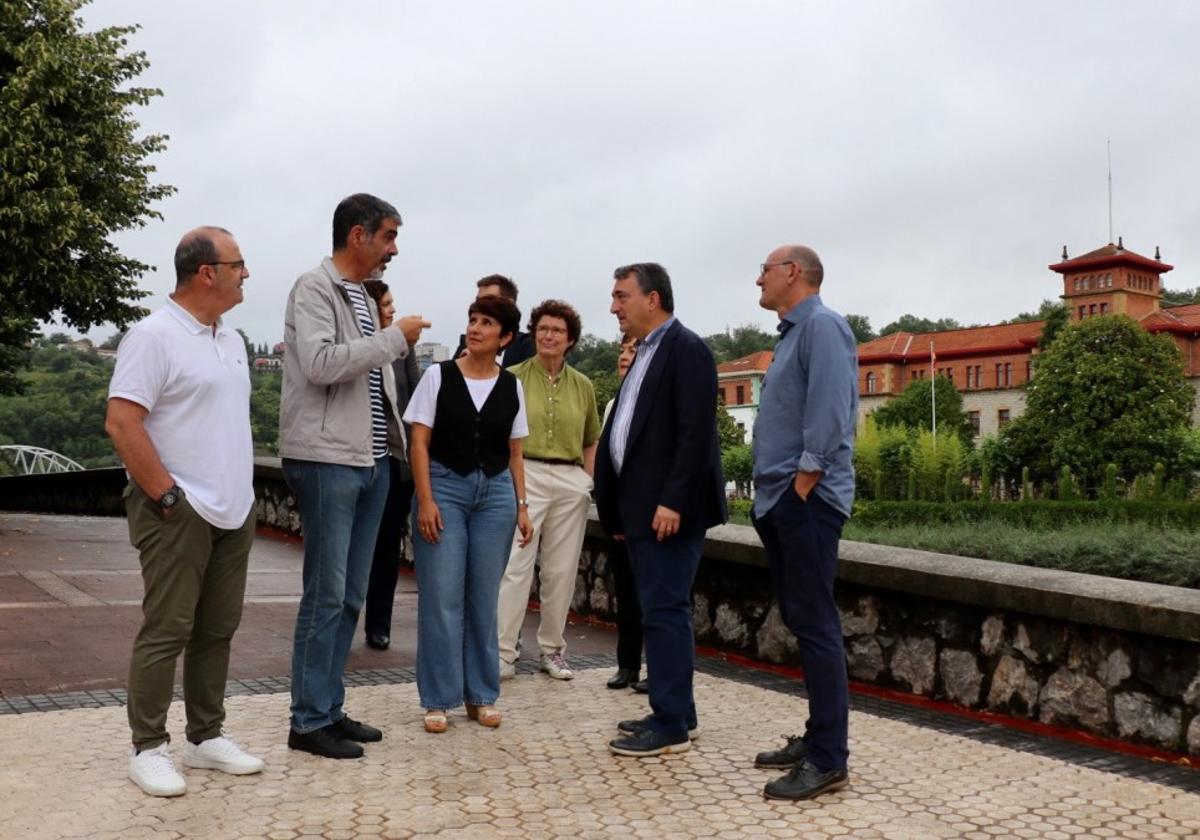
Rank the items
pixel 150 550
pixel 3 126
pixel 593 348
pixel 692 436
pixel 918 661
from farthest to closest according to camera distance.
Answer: pixel 593 348 → pixel 3 126 → pixel 918 661 → pixel 692 436 → pixel 150 550

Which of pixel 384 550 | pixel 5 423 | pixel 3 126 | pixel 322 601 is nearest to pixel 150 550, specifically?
pixel 322 601

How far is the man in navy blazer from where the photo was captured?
4461mm

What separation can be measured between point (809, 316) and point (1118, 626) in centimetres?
183

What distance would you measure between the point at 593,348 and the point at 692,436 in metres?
117

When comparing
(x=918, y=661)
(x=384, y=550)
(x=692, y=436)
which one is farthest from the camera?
(x=384, y=550)

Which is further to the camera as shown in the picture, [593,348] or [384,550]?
[593,348]

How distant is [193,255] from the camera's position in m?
3.84

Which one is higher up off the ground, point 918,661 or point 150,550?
point 150,550

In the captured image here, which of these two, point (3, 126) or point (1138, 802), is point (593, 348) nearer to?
point (3, 126)

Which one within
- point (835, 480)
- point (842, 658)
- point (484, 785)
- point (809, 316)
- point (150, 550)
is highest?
point (809, 316)

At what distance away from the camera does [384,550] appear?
6.70 metres

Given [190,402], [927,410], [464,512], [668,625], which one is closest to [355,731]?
[464,512]

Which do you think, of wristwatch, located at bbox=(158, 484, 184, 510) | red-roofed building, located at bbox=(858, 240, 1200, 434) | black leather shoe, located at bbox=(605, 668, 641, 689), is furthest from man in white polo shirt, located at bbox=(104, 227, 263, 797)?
red-roofed building, located at bbox=(858, 240, 1200, 434)

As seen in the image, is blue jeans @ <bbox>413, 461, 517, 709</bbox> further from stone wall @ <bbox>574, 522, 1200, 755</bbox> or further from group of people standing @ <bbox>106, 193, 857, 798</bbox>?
stone wall @ <bbox>574, 522, 1200, 755</bbox>
